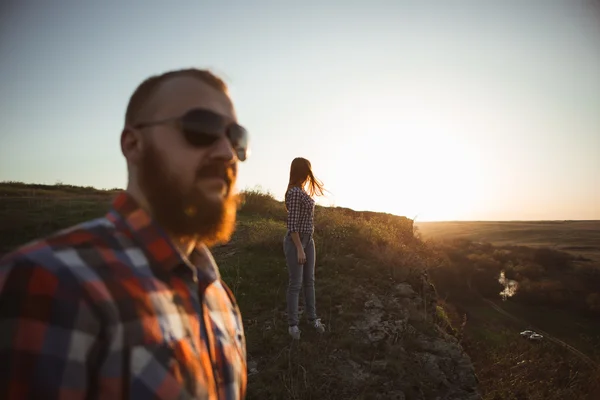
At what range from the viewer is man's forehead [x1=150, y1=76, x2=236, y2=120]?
1.32m

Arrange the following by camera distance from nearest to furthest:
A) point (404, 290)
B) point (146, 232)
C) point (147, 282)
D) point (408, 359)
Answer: point (147, 282)
point (146, 232)
point (408, 359)
point (404, 290)

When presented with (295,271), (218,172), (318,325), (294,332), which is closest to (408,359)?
(318,325)

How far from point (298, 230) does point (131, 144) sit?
3879 millimetres

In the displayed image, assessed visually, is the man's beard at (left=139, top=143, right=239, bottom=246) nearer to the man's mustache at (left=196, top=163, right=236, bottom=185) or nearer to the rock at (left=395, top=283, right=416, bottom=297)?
the man's mustache at (left=196, top=163, right=236, bottom=185)

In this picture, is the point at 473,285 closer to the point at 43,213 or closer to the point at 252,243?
the point at 252,243

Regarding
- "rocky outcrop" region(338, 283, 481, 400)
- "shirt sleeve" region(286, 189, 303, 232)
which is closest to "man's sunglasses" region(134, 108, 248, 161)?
"shirt sleeve" region(286, 189, 303, 232)

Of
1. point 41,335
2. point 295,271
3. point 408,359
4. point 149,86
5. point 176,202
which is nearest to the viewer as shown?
point 41,335

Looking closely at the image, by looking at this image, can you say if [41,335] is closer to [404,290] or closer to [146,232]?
[146,232]

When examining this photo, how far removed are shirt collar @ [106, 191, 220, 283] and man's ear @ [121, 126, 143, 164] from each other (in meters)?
0.15

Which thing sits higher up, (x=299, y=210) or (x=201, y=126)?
(x=201, y=126)

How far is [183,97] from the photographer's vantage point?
4.43ft

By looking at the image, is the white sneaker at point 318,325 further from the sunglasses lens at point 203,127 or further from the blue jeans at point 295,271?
the sunglasses lens at point 203,127

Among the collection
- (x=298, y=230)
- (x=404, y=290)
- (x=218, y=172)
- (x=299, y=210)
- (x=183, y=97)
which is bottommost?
(x=404, y=290)

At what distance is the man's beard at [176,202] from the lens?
1270 mm
